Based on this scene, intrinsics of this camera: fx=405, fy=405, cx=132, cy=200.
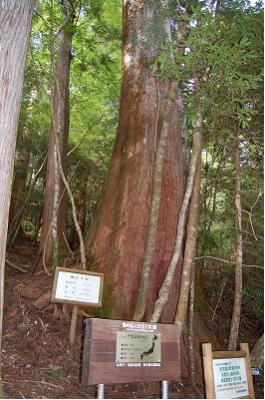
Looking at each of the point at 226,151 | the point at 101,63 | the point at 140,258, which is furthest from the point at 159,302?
the point at 101,63

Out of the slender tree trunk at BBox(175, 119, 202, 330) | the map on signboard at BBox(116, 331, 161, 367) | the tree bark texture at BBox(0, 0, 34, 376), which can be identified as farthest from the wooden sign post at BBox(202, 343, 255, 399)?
the tree bark texture at BBox(0, 0, 34, 376)

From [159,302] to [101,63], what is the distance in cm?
715

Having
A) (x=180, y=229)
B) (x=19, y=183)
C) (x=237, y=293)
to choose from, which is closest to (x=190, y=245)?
(x=180, y=229)

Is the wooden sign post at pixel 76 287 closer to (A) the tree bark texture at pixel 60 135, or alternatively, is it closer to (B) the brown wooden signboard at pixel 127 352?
(B) the brown wooden signboard at pixel 127 352

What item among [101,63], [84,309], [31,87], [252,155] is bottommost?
[84,309]

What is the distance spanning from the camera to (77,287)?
4.56m

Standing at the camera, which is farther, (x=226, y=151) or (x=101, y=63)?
(x=101, y=63)

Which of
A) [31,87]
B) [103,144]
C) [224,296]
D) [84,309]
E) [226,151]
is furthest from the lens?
[103,144]

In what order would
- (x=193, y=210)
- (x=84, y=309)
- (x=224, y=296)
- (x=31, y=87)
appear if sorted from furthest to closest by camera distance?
(x=224, y=296) → (x=31, y=87) → (x=84, y=309) → (x=193, y=210)

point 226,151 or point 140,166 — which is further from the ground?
point 226,151

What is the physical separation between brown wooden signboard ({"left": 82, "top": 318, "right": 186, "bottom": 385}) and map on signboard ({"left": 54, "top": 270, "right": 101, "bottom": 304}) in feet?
3.61

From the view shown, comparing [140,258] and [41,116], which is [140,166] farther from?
[41,116]

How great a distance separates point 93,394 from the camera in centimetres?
426

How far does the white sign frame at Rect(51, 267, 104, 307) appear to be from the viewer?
448 cm
